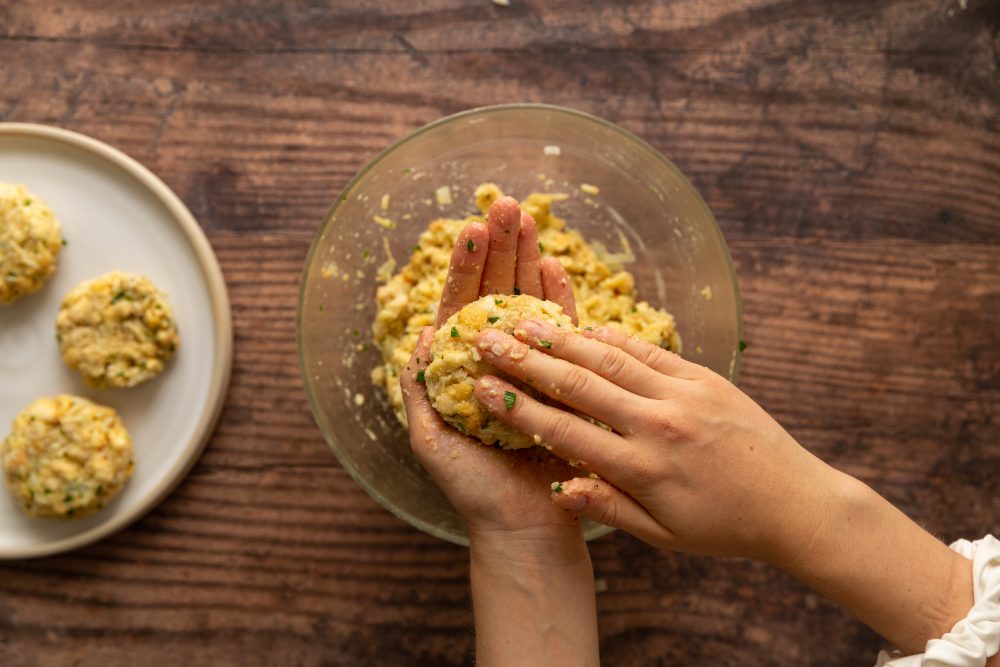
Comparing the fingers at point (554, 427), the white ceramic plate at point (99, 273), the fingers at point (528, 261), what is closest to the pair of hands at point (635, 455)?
the fingers at point (554, 427)

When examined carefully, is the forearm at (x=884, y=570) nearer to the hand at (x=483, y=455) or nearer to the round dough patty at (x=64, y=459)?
the hand at (x=483, y=455)

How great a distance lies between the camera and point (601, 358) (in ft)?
4.33

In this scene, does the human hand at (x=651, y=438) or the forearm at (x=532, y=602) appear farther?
the forearm at (x=532, y=602)

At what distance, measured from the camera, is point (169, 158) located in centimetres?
198

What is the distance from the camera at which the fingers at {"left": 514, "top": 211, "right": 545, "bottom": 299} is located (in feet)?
5.15

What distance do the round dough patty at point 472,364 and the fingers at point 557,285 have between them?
5.8 inches

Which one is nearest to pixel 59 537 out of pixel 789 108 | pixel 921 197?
pixel 789 108

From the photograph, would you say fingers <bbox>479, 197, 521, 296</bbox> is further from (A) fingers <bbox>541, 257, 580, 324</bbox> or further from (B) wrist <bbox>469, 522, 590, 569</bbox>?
(B) wrist <bbox>469, 522, 590, 569</bbox>

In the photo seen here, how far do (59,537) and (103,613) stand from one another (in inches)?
8.4

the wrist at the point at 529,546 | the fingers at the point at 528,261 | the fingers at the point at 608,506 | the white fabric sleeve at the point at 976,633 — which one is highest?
the fingers at the point at 528,261

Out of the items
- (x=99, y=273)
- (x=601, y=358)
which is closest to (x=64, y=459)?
(x=99, y=273)

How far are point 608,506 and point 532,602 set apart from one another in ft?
0.92

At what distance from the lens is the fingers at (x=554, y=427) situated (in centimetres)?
130

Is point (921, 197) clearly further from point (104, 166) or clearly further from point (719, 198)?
point (104, 166)
